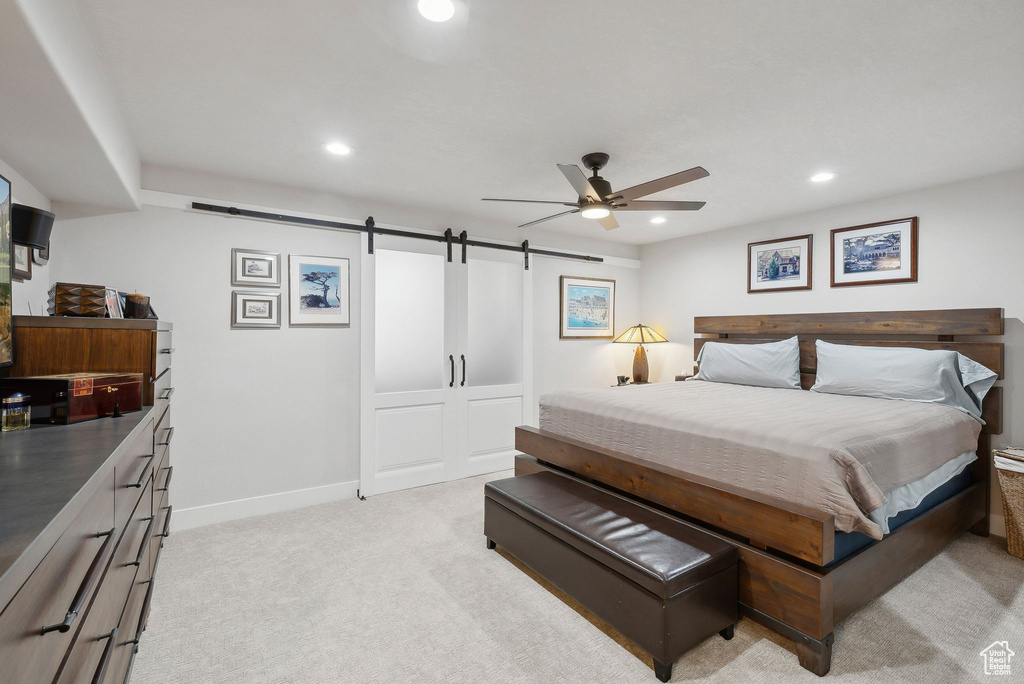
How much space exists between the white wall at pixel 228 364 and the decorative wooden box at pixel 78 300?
971 mm

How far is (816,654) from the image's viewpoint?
190cm

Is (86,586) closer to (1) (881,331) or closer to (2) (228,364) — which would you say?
(2) (228,364)

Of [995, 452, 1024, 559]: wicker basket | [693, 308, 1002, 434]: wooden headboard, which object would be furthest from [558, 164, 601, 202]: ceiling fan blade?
[995, 452, 1024, 559]: wicker basket

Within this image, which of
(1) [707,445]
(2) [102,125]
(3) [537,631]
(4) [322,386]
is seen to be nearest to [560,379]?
(4) [322,386]

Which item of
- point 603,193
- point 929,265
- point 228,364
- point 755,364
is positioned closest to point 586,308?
point 755,364

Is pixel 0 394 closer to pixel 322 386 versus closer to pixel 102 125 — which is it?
pixel 102 125

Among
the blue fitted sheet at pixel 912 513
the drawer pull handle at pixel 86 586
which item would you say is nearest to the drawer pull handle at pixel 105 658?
the drawer pull handle at pixel 86 586

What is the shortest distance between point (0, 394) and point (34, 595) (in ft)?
4.74

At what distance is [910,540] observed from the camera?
8.11 feet

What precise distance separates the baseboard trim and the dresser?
102cm

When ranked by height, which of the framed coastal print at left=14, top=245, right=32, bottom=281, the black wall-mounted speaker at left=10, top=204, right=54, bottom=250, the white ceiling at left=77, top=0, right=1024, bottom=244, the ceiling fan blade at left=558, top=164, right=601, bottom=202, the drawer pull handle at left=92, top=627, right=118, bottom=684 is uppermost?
the white ceiling at left=77, top=0, right=1024, bottom=244

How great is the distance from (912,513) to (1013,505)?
96cm

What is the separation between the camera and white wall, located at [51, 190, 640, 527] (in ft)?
10.3

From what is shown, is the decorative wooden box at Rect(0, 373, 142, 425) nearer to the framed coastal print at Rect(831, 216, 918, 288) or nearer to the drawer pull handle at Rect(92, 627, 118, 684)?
the drawer pull handle at Rect(92, 627, 118, 684)
